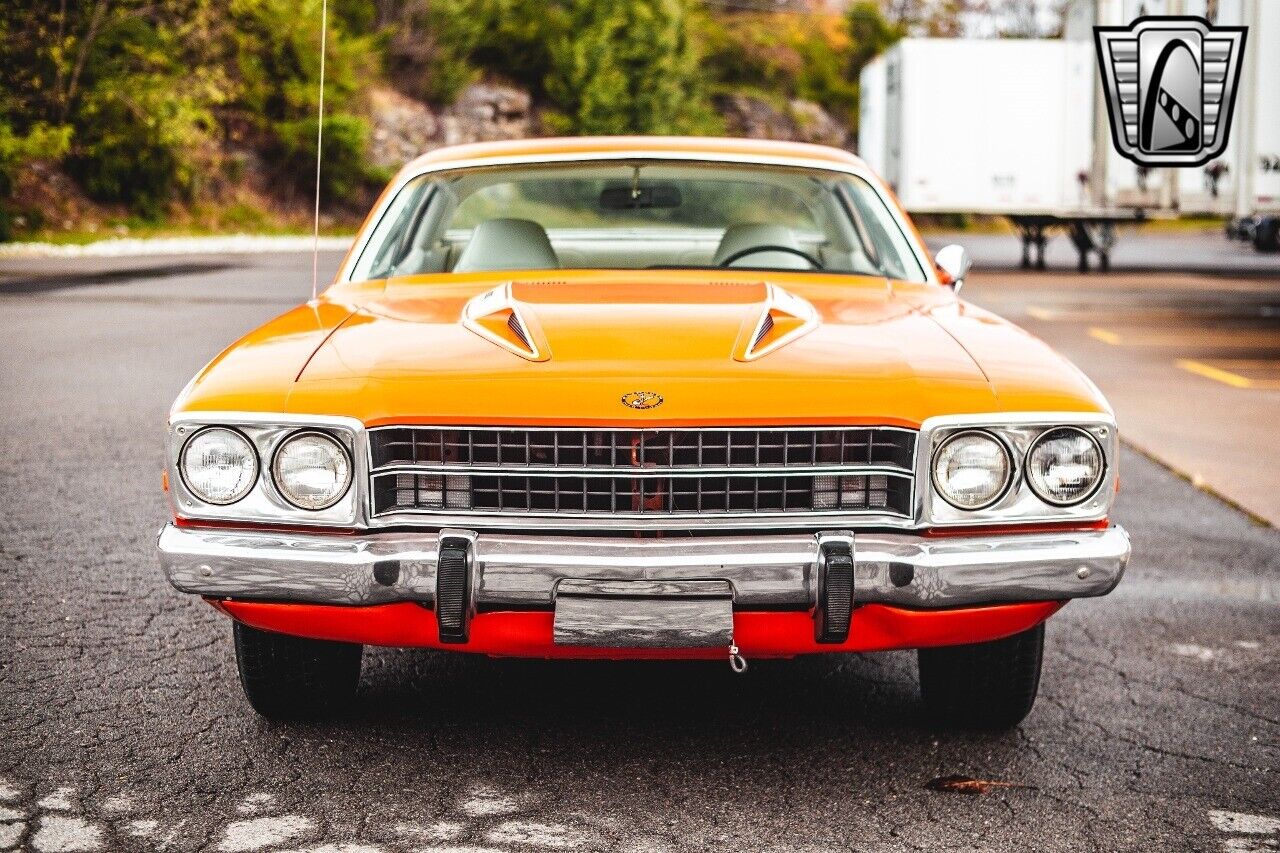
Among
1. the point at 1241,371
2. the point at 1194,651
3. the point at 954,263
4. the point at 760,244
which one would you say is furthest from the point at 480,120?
the point at 1194,651

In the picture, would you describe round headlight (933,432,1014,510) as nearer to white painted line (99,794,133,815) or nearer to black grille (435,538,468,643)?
black grille (435,538,468,643)

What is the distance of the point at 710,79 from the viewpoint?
5125cm

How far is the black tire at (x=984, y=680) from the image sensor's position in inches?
143

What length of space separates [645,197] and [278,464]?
6.49 feet

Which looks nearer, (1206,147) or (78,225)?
(1206,147)

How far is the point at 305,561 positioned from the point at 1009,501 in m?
1.47

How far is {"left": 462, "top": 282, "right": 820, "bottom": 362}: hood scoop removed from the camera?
134 inches

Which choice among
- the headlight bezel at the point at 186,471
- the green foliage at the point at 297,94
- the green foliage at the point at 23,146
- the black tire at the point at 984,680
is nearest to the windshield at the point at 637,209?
the black tire at the point at 984,680

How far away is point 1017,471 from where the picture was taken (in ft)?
10.5

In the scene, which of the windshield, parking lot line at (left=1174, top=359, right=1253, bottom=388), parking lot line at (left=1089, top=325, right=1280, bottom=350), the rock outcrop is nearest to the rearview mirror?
the windshield

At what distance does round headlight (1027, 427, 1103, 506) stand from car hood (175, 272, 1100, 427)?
0.07m

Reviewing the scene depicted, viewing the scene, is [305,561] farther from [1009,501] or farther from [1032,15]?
[1032,15]

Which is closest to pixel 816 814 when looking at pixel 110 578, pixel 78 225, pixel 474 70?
pixel 110 578

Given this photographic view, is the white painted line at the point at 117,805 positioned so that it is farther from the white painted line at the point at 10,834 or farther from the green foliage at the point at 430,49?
the green foliage at the point at 430,49
